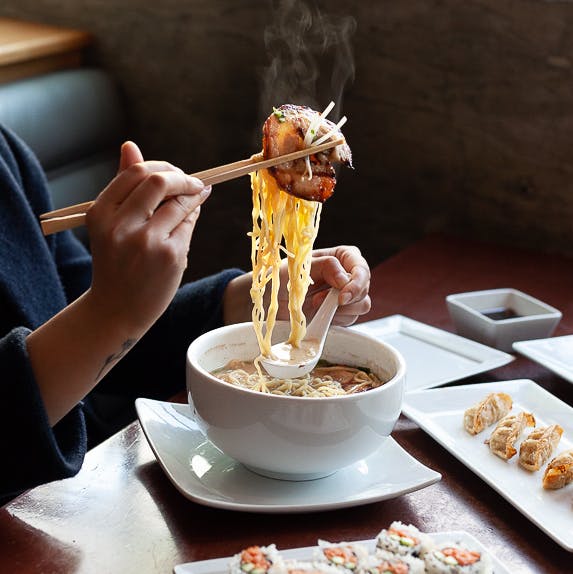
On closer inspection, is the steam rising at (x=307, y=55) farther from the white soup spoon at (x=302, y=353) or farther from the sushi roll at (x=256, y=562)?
the sushi roll at (x=256, y=562)

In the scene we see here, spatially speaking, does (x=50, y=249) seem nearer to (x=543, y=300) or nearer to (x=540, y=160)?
(x=543, y=300)

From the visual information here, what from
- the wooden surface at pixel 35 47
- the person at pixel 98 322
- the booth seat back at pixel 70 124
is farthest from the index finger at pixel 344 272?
the wooden surface at pixel 35 47

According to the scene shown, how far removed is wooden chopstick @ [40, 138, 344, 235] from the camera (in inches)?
44.8

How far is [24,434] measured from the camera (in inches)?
46.1

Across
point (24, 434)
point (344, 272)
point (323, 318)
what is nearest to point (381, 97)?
point (344, 272)

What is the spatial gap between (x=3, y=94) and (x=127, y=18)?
68 centimetres

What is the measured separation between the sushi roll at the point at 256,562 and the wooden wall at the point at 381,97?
61.7 inches

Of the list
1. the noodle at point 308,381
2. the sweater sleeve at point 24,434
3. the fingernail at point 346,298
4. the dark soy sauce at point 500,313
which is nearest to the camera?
the sweater sleeve at point 24,434

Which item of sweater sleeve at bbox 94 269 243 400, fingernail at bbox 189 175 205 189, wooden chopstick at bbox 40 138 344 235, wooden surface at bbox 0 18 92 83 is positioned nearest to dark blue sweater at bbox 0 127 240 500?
sweater sleeve at bbox 94 269 243 400

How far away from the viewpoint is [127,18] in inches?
118

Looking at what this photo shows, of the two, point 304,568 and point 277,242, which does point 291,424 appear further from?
point 277,242

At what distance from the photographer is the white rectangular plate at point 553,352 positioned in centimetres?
160

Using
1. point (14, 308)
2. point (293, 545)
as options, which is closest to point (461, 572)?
point (293, 545)

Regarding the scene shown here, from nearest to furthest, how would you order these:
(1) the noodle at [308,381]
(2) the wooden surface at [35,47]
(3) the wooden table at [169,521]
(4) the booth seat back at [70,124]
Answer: (3) the wooden table at [169,521], (1) the noodle at [308,381], (4) the booth seat back at [70,124], (2) the wooden surface at [35,47]
